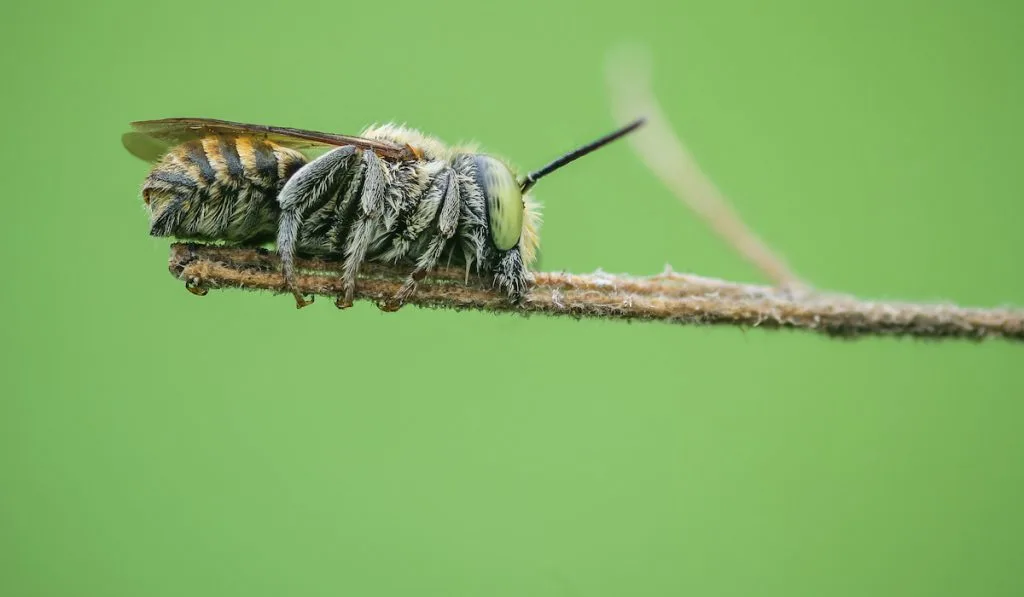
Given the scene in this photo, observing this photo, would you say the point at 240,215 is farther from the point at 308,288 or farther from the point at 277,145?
the point at 308,288

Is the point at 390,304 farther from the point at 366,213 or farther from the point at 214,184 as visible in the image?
the point at 214,184

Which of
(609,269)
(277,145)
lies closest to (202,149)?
(277,145)

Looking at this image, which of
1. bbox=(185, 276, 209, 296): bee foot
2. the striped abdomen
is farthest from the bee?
bbox=(185, 276, 209, 296): bee foot

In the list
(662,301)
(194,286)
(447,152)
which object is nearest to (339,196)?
(447,152)

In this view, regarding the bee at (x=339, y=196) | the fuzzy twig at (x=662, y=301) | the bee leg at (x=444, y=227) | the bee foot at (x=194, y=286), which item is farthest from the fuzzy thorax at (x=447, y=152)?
the bee foot at (x=194, y=286)

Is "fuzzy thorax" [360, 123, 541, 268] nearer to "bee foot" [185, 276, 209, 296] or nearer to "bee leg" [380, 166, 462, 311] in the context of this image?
"bee leg" [380, 166, 462, 311]

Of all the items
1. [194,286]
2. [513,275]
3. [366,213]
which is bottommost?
[194,286]

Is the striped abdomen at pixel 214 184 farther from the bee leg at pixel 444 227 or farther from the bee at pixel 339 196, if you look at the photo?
the bee leg at pixel 444 227
